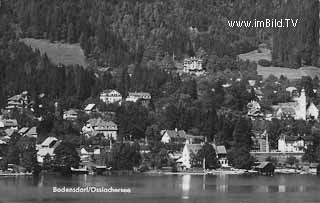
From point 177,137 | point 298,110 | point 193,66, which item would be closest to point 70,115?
point 177,137

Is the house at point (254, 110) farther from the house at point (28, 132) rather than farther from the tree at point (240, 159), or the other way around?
the house at point (28, 132)

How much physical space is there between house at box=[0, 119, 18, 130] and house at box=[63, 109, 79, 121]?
83.3 inches

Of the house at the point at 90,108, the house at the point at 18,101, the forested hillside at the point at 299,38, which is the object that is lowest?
the house at the point at 90,108

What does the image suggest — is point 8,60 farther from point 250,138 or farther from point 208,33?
point 250,138

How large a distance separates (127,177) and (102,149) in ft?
23.5

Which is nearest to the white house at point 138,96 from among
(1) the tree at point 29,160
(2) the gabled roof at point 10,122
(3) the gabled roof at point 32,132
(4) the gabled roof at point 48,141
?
(2) the gabled roof at point 10,122

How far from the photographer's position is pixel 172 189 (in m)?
28.8

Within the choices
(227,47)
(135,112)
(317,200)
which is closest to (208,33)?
(227,47)

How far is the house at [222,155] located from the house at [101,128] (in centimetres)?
457

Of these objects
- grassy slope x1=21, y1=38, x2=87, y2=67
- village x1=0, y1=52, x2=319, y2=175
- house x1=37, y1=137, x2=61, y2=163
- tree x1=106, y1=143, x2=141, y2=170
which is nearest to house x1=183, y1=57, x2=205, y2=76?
village x1=0, y1=52, x2=319, y2=175

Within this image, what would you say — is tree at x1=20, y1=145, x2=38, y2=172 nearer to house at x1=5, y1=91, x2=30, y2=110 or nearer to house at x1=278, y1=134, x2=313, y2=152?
house at x1=278, y1=134, x2=313, y2=152

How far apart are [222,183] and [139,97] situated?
66.6 ft

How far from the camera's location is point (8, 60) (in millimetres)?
57312

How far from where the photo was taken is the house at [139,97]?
52188 mm
